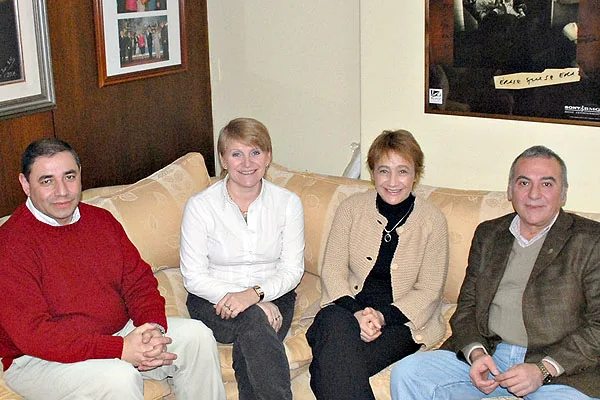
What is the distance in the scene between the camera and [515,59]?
122 inches

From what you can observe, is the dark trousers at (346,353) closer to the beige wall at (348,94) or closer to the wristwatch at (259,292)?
the wristwatch at (259,292)

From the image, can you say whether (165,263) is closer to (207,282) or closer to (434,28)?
(207,282)

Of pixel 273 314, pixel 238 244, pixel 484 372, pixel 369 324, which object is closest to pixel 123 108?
pixel 238 244

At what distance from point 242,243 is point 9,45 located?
3.72 feet

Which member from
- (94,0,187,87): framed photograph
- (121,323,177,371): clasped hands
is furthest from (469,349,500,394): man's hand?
(94,0,187,87): framed photograph

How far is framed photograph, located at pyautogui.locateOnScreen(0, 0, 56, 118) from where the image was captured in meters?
3.00

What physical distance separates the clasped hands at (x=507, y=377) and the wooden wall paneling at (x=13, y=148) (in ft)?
6.04

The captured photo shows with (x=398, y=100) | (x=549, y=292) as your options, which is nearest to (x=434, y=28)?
(x=398, y=100)

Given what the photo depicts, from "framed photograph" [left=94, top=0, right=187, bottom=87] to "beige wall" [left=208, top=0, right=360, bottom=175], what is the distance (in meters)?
0.30

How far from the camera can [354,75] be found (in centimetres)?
382

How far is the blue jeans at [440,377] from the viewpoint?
263cm

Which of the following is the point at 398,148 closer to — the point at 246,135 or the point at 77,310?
the point at 246,135

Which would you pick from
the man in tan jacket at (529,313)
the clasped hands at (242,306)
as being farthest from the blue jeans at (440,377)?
the clasped hands at (242,306)

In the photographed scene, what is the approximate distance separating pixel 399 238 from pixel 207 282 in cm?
72
